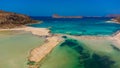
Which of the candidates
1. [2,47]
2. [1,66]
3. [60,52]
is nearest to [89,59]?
[60,52]

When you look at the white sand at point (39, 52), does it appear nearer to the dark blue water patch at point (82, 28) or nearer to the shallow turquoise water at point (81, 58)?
the shallow turquoise water at point (81, 58)

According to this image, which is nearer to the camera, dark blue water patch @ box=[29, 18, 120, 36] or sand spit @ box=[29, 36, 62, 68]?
sand spit @ box=[29, 36, 62, 68]

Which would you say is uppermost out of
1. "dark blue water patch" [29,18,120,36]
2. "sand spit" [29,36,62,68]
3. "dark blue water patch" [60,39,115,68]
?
"dark blue water patch" [29,18,120,36]

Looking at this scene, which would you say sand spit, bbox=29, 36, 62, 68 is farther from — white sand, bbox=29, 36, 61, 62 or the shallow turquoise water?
the shallow turquoise water

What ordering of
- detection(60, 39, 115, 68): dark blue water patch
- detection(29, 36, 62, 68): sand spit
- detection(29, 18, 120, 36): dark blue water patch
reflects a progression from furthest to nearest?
detection(29, 18, 120, 36): dark blue water patch < detection(29, 36, 62, 68): sand spit < detection(60, 39, 115, 68): dark blue water patch

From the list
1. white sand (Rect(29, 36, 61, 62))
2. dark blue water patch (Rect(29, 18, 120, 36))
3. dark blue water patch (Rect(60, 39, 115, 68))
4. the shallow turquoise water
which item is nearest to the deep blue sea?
dark blue water patch (Rect(29, 18, 120, 36))

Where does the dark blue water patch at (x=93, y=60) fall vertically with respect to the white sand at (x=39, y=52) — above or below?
below

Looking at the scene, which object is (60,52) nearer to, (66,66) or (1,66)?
(66,66)

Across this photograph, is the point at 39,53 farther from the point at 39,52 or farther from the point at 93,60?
the point at 93,60

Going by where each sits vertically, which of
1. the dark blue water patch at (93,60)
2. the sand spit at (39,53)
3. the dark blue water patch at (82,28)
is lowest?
the dark blue water patch at (93,60)

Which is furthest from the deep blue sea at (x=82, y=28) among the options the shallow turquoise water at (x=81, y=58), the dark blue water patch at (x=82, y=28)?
the shallow turquoise water at (x=81, y=58)

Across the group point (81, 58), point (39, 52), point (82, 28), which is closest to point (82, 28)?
point (82, 28)

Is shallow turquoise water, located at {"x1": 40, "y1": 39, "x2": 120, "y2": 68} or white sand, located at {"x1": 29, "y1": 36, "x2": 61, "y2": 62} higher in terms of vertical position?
white sand, located at {"x1": 29, "y1": 36, "x2": 61, "y2": 62}

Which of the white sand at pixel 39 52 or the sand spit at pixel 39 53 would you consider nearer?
the sand spit at pixel 39 53
